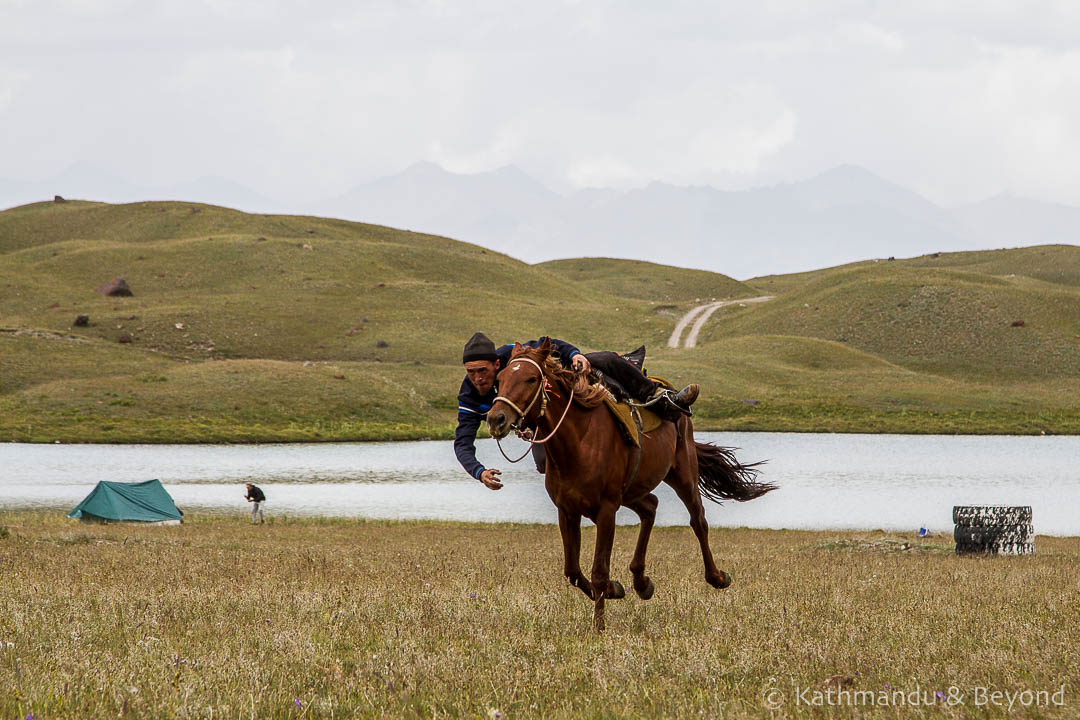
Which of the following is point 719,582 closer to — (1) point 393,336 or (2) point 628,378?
(2) point 628,378

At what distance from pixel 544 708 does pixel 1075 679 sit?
3782 millimetres

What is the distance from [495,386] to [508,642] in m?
2.70

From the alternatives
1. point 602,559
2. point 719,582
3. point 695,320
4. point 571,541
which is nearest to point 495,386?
point 571,541

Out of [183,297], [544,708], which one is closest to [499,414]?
[544,708]

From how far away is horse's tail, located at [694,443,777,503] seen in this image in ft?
48.8

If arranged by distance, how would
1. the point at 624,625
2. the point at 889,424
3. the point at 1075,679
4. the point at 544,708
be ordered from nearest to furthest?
the point at 544,708 → the point at 1075,679 → the point at 624,625 → the point at 889,424

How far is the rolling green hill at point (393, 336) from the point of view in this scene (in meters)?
72.8

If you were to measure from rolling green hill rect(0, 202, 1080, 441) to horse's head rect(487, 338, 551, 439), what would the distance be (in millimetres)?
56556

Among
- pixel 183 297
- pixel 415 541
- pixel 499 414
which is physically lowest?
pixel 415 541

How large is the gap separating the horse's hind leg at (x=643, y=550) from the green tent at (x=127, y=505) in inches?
890

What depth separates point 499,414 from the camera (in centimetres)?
908

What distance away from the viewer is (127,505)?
32.2 meters

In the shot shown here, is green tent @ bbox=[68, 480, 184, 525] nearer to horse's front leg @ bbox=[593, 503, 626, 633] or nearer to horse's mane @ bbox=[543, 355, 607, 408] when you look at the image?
horse's front leg @ bbox=[593, 503, 626, 633]

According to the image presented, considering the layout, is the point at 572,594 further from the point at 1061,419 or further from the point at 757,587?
the point at 1061,419
